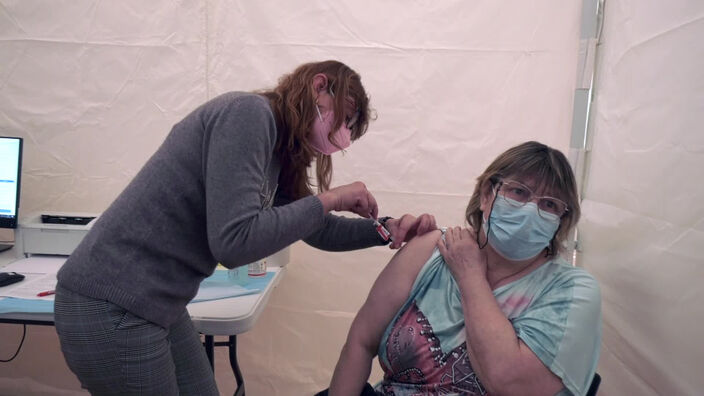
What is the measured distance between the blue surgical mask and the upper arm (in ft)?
0.67

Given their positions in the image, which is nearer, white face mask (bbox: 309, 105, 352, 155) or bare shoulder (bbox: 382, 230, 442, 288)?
white face mask (bbox: 309, 105, 352, 155)

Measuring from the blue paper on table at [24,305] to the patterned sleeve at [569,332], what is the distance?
1.30 metres

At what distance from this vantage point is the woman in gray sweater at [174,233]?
889 mm

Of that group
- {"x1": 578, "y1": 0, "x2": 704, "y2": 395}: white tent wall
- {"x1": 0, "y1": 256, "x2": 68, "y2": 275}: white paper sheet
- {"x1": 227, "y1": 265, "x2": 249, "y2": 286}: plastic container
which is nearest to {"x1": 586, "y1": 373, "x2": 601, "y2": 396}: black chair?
{"x1": 578, "y1": 0, "x2": 704, "y2": 395}: white tent wall

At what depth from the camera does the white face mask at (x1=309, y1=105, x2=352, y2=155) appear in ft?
3.52

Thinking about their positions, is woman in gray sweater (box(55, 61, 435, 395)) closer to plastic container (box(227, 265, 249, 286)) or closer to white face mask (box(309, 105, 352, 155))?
white face mask (box(309, 105, 352, 155))

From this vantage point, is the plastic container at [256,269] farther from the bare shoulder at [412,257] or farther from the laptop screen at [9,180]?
the laptop screen at [9,180]

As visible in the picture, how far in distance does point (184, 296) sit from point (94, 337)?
0.59 ft

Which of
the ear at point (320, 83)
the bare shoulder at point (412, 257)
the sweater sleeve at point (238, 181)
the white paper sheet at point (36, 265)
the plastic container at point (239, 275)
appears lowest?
the white paper sheet at point (36, 265)

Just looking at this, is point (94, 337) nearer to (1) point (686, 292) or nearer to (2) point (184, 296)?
(2) point (184, 296)

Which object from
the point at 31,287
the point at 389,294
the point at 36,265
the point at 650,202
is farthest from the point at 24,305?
the point at 650,202

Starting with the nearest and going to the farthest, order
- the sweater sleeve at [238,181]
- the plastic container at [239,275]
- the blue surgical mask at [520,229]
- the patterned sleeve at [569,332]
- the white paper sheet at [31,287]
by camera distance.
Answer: the sweater sleeve at [238,181] → the patterned sleeve at [569,332] → the blue surgical mask at [520,229] → the white paper sheet at [31,287] → the plastic container at [239,275]

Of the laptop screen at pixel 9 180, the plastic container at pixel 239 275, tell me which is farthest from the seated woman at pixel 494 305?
the laptop screen at pixel 9 180

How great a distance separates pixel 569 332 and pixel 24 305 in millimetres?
1476
